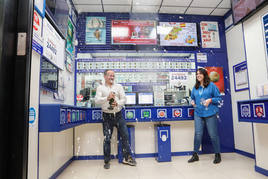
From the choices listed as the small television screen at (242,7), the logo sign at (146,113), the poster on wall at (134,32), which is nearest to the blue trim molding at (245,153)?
the logo sign at (146,113)

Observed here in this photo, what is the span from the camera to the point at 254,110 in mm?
1944

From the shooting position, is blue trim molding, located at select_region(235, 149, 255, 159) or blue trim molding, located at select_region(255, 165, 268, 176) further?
blue trim molding, located at select_region(235, 149, 255, 159)

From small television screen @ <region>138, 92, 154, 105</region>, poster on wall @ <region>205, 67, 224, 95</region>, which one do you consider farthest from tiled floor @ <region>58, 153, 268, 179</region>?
poster on wall @ <region>205, 67, 224, 95</region>

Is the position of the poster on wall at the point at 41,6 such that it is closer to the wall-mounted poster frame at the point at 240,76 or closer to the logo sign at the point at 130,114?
the logo sign at the point at 130,114

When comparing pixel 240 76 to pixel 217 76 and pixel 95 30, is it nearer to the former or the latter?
pixel 217 76

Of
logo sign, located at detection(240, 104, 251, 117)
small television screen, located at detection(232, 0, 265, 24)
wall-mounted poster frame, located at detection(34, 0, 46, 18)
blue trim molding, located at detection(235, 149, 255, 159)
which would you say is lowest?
blue trim molding, located at detection(235, 149, 255, 159)

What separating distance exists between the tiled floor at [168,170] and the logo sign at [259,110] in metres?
0.80

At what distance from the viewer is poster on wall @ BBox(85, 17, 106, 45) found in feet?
11.6

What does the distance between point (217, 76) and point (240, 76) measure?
16.3 inches

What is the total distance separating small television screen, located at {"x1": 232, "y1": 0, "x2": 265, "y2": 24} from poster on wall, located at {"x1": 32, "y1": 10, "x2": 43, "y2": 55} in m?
2.60

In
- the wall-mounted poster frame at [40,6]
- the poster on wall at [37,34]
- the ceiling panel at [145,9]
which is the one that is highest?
the ceiling panel at [145,9]

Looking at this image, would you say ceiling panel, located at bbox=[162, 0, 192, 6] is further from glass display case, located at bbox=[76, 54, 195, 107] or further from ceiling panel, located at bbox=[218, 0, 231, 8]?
glass display case, located at bbox=[76, 54, 195, 107]

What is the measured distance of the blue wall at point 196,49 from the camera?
3471mm

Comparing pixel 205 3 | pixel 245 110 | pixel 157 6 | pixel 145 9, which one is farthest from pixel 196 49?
pixel 245 110
